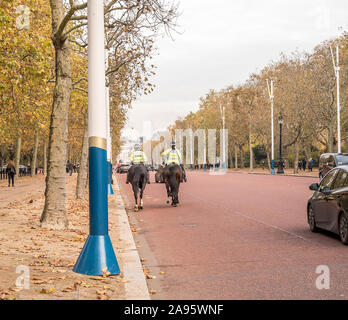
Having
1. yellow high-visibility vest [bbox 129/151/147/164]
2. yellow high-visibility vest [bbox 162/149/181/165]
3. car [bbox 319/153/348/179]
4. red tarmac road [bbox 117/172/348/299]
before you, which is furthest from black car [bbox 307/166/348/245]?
car [bbox 319/153/348/179]

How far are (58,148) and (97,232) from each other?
206 inches

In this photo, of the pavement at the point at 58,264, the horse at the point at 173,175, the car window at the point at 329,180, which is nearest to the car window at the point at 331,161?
the horse at the point at 173,175

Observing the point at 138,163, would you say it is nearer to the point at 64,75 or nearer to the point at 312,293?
the point at 64,75

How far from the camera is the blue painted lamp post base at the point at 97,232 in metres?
7.67

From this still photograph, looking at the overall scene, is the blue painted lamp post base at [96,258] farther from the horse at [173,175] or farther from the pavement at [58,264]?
the horse at [173,175]

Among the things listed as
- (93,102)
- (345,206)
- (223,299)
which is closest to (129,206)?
(345,206)

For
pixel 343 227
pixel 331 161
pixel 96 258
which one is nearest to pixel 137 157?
pixel 343 227

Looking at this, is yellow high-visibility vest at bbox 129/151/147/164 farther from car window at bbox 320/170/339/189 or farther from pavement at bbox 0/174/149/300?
car window at bbox 320/170/339/189

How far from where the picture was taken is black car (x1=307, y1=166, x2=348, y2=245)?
33.6 feet

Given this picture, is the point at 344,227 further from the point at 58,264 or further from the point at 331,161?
the point at 331,161

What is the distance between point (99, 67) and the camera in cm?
795

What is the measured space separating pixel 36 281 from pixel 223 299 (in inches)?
89.5

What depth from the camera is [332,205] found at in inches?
426

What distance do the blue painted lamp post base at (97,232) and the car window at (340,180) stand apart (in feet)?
16.5
